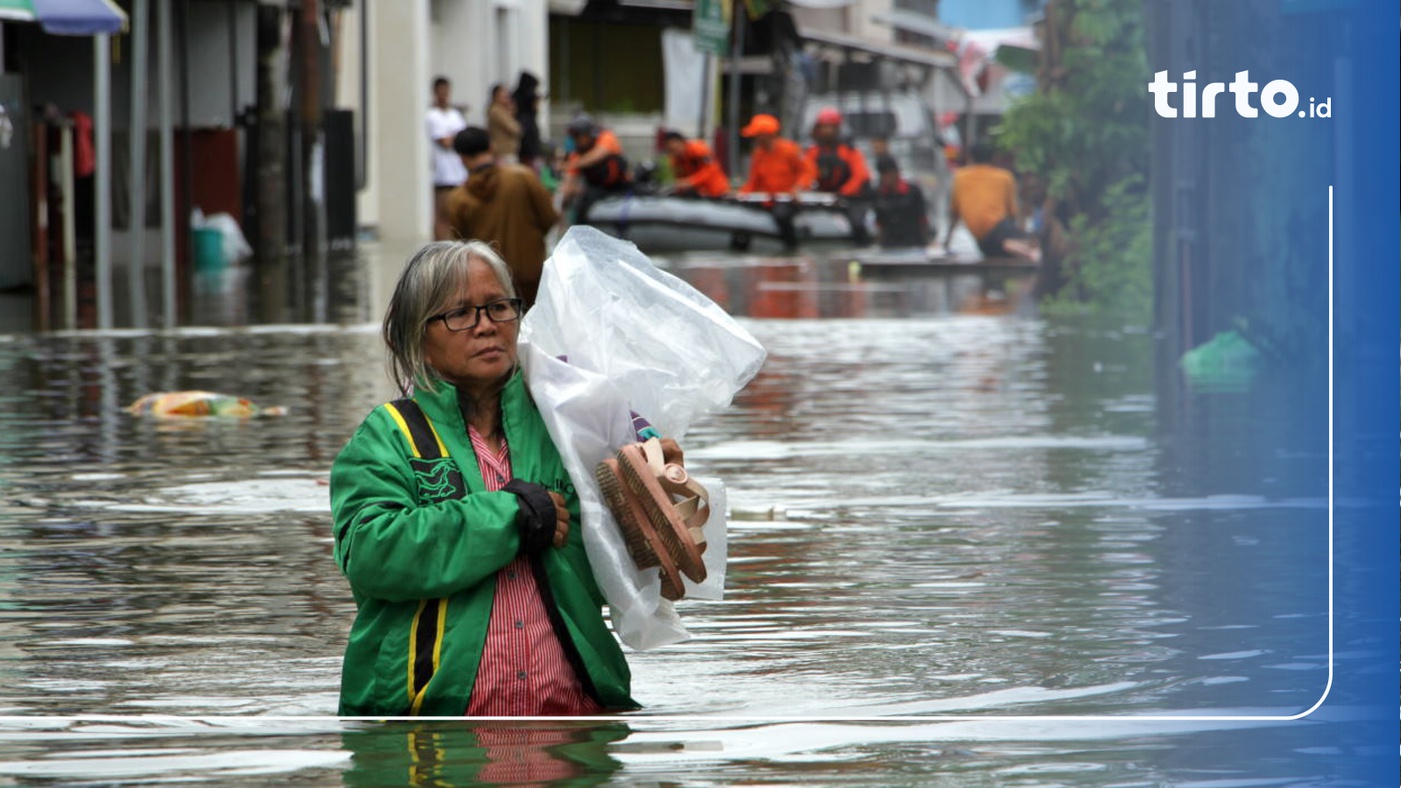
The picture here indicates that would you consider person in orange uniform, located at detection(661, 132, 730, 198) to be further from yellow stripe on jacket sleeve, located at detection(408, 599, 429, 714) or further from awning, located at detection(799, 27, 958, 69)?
yellow stripe on jacket sleeve, located at detection(408, 599, 429, 714)

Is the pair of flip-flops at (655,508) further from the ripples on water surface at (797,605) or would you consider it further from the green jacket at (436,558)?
the ripples on water surface at (797,605)

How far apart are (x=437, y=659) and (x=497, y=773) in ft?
0.84

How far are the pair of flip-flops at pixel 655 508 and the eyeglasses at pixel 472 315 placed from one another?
312 millimetres

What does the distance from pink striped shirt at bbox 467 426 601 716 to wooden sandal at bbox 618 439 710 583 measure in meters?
0.23

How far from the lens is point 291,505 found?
9.76 metres

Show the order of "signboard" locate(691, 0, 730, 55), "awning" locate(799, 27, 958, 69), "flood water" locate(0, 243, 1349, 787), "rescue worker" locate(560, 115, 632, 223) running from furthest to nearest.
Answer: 1. "awning" locate(799, 27, 958, 69)
2. "signboard" locate(691, 0, 730, 55)
3. "rescue worker" locate(560, 115, 632, 223)
4. "flood water" locate(0, 243, 1349, 787)

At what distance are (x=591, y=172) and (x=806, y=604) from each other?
2602cm

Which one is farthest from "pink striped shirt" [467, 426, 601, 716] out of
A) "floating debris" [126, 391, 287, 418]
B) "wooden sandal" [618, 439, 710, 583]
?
"floating debris" [126, 391, 287, 418]

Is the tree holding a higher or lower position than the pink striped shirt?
higher

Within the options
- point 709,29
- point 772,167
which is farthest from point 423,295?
point 709,29

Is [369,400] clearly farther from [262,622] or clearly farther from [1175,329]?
[262,622]

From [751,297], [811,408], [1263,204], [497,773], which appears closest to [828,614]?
[497,773]

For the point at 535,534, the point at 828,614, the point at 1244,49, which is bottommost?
the point at 828,614

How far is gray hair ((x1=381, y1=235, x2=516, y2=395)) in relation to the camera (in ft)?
16.2
